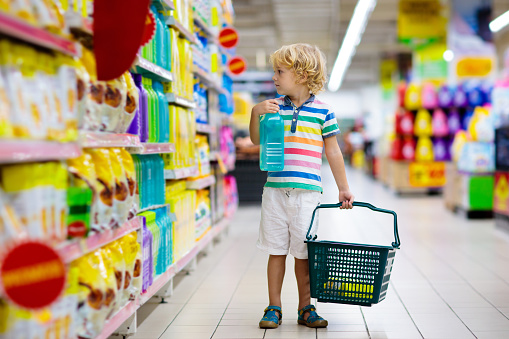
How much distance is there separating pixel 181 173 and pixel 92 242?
1762 millimetres

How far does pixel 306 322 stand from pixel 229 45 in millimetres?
3534

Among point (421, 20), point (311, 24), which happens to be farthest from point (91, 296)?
point (311, 24)

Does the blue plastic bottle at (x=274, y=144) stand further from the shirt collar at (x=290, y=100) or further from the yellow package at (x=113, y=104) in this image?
the yellow package at (x=113, y=104)

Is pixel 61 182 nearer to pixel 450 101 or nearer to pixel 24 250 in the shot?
pixel 24 250

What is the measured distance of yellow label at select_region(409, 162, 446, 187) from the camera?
11625 mm

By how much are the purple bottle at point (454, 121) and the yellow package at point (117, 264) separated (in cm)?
976

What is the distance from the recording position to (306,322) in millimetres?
3043

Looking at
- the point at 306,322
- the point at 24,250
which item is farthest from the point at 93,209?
the point at 306,322

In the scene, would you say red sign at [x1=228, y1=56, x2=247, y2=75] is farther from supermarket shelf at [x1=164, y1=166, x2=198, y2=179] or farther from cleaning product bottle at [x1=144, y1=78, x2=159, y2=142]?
cleaning product bottle at [x1=144, y1=78, x2=159, y2=142]

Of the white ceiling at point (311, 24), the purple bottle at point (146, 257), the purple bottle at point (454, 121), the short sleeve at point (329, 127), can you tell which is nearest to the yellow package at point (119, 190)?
the purple bottle at point (146, 257)

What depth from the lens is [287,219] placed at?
2992mm

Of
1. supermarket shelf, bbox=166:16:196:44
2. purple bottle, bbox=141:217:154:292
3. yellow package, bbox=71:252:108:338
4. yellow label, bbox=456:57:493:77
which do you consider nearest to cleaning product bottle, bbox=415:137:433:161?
yellow label, bbox=456:57:493:77

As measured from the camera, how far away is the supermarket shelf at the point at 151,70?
302 centimetres

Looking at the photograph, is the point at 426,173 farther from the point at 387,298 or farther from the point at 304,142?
the point at 304,142
